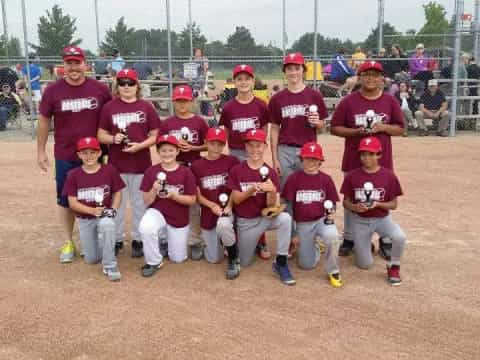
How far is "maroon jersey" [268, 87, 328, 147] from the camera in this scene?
4934 mm

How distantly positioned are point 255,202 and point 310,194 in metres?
0.52

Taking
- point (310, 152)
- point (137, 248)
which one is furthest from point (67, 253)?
point (310, 152)

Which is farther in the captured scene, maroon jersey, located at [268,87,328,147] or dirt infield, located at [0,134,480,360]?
maroon jersey, located at [268,87,328,147]

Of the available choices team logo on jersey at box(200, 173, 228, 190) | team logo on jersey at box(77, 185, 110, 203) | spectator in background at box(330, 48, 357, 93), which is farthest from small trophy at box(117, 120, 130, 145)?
spectator in background at box(330, 48, 357, 93)

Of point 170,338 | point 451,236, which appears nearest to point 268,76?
point 451,236

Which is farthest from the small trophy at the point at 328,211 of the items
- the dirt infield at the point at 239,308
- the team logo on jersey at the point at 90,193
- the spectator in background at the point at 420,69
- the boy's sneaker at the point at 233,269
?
the spectator in background at the point at 420,69

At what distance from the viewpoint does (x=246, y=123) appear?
5055 mm

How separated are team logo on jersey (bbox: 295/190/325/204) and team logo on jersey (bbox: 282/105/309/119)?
748mm

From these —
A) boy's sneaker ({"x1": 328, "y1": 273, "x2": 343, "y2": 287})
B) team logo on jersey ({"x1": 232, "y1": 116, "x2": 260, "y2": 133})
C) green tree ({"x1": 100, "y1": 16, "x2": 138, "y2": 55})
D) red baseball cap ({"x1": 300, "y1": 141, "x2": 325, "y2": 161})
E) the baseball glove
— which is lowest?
boy's sneaker ({"x1": 328, "y1": 273, "x2": 343, "y2": 287})

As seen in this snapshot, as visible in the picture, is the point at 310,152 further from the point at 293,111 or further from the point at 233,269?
the point at 233,269

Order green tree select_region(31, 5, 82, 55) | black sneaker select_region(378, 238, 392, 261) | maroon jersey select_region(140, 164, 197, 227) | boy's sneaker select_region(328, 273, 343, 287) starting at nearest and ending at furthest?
boy's sneaker select_region(328, 273, 343, 287)
maroon jersey select_region(140, 164, 197, 227)
black sneaker select_region(378, 238, 392, 261)
green tree select_region(31, 5, 82, 55)

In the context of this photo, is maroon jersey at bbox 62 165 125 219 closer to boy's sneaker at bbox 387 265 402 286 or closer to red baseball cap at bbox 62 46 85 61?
red baseball cap at bbox 62 46 85 61

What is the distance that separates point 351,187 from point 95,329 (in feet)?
8.54

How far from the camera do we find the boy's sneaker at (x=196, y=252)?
5.16m
